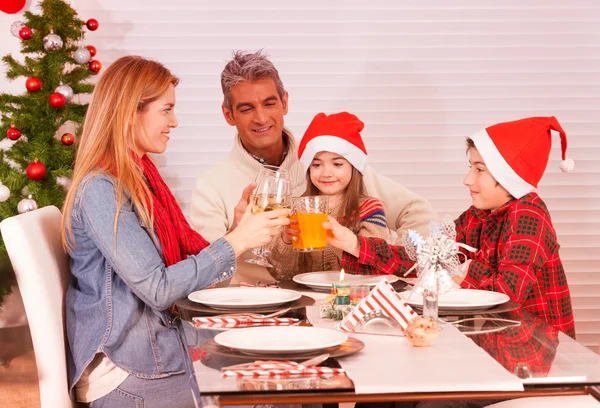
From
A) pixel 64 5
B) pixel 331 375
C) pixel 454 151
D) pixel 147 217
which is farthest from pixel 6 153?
pixel 331 375

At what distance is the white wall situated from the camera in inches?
169

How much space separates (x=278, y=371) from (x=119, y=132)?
111cm

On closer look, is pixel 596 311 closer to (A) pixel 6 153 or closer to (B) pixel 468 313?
(B) pixel 468 313

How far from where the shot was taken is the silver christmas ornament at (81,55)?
154 inches

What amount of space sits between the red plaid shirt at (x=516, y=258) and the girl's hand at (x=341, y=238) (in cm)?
3

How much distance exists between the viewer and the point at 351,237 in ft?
8.42

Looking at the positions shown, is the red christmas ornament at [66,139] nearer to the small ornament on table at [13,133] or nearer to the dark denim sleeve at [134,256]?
the small ornament on table at [13,133]

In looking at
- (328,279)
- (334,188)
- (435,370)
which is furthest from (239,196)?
(435,370)

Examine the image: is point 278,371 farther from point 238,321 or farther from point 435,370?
point 238,321

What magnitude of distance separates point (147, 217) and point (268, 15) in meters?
2.46

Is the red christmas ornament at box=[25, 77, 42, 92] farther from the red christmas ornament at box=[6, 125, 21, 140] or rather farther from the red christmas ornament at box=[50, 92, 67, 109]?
the red christmas ornament at box=[6, 125, 21, 140]

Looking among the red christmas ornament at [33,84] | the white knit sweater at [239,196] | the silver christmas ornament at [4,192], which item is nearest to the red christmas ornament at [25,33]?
the red christmas ornament at [33,84]

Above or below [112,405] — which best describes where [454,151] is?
above

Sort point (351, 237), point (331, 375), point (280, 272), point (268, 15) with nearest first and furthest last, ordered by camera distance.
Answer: point (331, 375) < point (351, 237) < point (280, 272) < point (268, 15)
